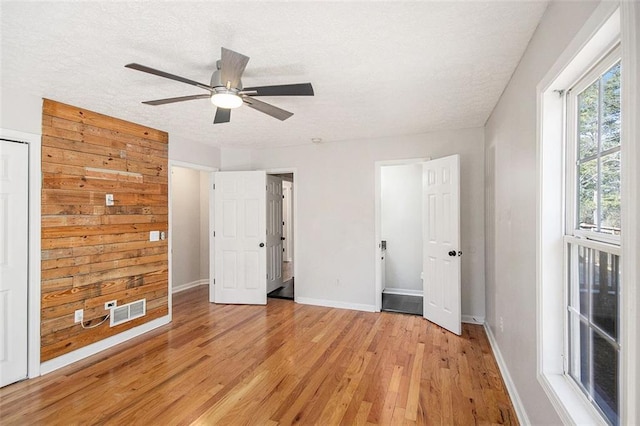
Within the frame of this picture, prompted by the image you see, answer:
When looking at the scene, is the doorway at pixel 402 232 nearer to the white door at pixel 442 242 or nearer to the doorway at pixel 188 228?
the white door at pixel 442 242

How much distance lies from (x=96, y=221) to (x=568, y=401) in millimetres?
4011

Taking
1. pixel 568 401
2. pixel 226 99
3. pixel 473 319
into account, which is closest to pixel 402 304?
pixel 473 319

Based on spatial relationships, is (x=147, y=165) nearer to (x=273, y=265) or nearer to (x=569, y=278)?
(x=273, y=265)

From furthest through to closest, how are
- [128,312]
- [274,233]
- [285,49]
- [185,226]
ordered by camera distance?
1. [185,226]
2. [274,233]
3. [128,312]
4. [285,49]

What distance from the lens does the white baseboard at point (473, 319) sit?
380cm

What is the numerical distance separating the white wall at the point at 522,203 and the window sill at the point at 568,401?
0.09m

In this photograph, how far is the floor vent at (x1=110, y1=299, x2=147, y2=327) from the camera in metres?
3.28

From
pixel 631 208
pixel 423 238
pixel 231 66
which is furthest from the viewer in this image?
→ pixel 423 238

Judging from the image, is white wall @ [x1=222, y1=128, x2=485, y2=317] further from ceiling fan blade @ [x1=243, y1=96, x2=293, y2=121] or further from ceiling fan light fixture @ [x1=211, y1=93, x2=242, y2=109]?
ceiling fan light fixture @ [x1=211, y1=93, x2=242, y2=109]

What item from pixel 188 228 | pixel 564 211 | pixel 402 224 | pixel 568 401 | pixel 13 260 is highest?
pixel 564 211

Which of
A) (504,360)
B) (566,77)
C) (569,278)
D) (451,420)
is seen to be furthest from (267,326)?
(566,77)

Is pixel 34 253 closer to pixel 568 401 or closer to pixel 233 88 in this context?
pixel 233 88

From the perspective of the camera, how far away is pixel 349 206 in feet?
14.7

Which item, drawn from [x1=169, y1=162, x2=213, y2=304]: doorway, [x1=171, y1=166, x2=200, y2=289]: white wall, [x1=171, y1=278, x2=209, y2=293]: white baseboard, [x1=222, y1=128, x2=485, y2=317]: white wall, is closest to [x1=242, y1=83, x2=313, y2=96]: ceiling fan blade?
[x1=222, y1=128, x2=485, y2=317]: white wall
